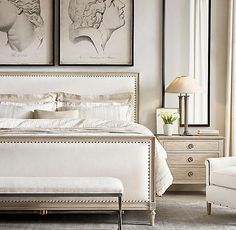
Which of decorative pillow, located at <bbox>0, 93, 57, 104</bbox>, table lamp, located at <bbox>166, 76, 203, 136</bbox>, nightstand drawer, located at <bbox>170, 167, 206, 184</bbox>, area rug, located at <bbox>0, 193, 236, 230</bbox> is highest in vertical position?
table lamp, located at <bbox>166, 76, 203, 136</bbox>

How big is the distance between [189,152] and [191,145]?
0.25ft

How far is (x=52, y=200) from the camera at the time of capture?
183 inches

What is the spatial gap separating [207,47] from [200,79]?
14.6 inches

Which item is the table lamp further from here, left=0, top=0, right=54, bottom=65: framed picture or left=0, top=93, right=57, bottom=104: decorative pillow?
left=0, top=0, right=54, bottom=65: framed picture

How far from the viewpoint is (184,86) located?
20.5 ft

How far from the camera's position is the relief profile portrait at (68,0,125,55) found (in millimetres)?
6660

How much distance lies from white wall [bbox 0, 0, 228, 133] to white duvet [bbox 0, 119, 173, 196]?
1.16 metres

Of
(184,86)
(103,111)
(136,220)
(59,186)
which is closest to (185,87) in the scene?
(184,86)

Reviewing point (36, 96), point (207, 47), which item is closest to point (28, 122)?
point (36, 96)

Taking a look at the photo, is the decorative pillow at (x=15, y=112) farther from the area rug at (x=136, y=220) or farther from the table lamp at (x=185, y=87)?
the table lamp at (x=185, y=87)

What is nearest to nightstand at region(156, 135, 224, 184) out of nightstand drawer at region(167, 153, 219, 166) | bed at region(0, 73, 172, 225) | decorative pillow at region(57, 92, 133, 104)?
nightstand drawer at region(167, 153, 219, 166)

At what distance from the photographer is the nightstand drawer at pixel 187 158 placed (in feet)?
20.5

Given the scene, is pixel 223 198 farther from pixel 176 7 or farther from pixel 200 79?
pixel 176 7

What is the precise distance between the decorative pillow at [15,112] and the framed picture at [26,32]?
65 cm
